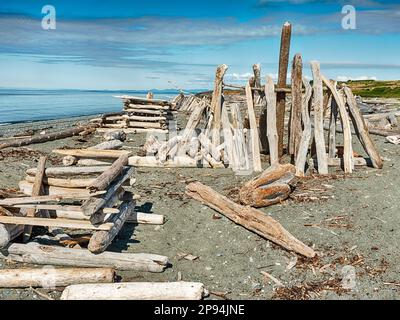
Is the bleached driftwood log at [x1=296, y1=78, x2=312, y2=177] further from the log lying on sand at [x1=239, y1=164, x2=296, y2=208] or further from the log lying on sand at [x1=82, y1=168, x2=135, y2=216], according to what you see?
the log lying on sand at [x1=82, y1=168, x2=135, y2=216]

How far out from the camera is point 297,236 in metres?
7.43

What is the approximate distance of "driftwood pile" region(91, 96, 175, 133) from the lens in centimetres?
2089

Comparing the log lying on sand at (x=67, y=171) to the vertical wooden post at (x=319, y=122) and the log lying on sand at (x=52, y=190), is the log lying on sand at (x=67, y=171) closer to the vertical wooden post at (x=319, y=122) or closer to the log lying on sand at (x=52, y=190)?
the log lying on sand at (x=52, y=190)

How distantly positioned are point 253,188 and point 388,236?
256cm

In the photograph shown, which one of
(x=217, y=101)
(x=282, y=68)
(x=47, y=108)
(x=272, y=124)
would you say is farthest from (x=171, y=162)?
(x=47, y=108)

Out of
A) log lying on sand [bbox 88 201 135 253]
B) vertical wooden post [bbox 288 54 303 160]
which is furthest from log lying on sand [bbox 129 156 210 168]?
log lying on sand [bbox 88 201 135 253]

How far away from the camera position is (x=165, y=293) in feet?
17.3

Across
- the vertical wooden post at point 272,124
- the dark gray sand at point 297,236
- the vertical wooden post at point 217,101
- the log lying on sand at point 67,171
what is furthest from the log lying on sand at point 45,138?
the vertical wooden post at point 272,124

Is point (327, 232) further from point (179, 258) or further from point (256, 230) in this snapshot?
point (179, 258)

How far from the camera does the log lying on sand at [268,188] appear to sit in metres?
8.69

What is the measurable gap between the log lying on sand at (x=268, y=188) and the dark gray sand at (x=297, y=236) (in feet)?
0.80

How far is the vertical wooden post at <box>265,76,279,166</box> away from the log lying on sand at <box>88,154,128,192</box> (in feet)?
16.8

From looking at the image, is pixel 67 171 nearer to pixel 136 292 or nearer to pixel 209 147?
pixel 136 292

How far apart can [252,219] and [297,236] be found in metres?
0.79
